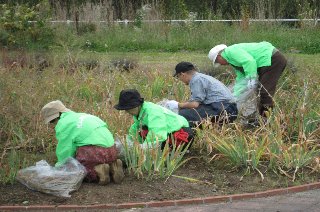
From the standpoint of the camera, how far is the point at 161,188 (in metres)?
6.77

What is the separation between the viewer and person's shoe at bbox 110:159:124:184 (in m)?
6.85

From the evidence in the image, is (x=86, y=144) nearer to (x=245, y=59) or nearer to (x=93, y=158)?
(x=93, y=158)

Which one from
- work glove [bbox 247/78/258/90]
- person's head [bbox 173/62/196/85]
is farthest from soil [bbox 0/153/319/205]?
work glove [bbox 247/78/258/90]

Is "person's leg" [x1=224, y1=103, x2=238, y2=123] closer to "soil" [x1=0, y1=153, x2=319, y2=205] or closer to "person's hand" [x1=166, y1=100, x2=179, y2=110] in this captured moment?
"person's hand" [x1=166, y1=100, x2=179, y2=110]

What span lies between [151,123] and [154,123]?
3cm

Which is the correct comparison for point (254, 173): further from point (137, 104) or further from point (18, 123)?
point (18, 123)

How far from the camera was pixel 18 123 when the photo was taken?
825 cm

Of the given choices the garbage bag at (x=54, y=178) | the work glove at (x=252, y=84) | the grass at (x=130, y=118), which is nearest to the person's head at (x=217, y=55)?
the work glove at (x=252, y=84)

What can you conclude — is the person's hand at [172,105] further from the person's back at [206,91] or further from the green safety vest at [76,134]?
the green safety vest at [76,134]

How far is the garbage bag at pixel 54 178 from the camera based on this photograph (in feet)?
21.6

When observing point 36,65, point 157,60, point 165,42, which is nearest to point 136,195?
point 36,65

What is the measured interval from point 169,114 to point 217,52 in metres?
1.90

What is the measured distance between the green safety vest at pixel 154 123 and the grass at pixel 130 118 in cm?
28

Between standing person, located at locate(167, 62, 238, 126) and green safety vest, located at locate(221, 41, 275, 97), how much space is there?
578mm
